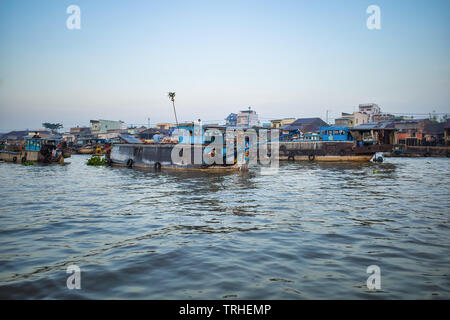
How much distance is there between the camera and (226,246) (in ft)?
22.2

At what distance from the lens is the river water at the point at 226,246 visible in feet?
15.8

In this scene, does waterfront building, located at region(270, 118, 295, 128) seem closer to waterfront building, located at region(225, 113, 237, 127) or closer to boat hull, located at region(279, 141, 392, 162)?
waterfront building, located at region(225, 113, 237, 127)

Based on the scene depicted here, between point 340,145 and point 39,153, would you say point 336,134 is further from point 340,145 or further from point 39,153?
point 39,153

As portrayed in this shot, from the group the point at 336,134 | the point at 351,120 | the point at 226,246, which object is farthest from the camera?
the point at 351,120

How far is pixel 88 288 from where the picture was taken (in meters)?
4.82

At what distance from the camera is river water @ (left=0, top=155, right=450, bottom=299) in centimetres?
481

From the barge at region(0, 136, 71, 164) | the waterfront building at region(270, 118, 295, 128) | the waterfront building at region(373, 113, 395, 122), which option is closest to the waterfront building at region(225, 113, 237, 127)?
the waterfront building at region(270, 118, 295, 128)

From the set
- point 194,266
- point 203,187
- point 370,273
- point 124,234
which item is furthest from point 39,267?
point 203,187

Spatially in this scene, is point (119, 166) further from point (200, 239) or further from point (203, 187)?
point (200, 239)

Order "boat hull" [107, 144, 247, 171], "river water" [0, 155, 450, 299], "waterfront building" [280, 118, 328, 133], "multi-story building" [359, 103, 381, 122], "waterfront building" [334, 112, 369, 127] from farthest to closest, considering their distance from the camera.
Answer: "multi-story building" [359, 103, 381, 122], "waterfront building" [334, 112, 369, 127], "waterfront building" [280, 118, 328, 133], "boat hull" [107, 144, 247, 171], "river water" [0, 155, 450, 299]

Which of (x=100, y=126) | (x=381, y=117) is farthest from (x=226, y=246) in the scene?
(x=381, y=117)

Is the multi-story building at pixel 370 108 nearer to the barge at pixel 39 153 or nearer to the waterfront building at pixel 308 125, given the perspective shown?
the waterfront building at pixel 308 125
